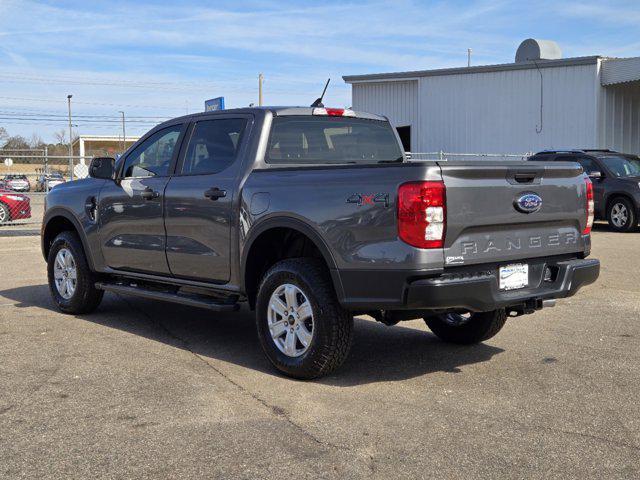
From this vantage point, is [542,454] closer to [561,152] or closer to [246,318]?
[246,318]

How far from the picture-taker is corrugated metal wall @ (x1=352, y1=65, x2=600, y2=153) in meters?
25.1

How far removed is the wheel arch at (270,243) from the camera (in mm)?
5152

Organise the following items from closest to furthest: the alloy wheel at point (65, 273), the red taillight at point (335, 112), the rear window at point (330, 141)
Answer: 1. the rear window at point (330, 141)
2. the red taillight at point (335, 112)
3. the alloy wheel at point (65, 273)

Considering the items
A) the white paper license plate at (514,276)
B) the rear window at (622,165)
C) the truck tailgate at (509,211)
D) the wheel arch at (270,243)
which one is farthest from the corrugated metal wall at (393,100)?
the white paper license plate at (514,276)

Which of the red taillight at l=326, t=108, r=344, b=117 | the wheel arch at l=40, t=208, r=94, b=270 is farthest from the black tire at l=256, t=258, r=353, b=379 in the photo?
the wheel arch at l=40, t=208, r=94, b=270

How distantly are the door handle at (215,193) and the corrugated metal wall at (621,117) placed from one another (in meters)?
21.3

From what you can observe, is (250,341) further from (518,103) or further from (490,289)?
(518,103)

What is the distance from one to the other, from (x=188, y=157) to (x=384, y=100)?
2396cm

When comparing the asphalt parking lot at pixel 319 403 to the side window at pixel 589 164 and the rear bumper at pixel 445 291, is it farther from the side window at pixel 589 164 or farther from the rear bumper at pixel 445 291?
the side window at pixel 589 164

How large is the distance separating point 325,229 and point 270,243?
853 millimetres

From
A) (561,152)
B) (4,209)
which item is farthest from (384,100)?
(4,209)

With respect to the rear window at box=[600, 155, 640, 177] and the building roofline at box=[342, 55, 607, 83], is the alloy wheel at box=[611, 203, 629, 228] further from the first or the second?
the building roofline at box=[342, 55, 607, 83]

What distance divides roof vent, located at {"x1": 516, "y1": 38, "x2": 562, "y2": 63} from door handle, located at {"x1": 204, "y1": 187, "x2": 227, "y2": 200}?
2294cm

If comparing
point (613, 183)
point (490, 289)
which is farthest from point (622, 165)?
point (490, 289)
